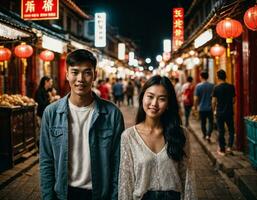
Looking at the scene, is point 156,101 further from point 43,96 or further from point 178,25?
point 178,25

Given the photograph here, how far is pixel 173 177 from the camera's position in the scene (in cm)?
335

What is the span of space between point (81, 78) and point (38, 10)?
10278 millimetres

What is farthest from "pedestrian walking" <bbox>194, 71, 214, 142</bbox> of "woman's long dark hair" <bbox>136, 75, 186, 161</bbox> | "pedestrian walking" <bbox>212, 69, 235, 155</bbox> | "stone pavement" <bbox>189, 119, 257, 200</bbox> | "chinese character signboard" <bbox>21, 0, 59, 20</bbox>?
"woman's long dark hair" <bbox>136, 75, 186, 161</bbox>

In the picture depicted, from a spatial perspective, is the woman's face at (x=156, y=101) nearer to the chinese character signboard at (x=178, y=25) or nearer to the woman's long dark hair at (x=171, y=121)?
the woman's long dark hair at (x=171, y=121)

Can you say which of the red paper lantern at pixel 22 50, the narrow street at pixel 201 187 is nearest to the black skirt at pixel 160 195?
the narrow street at pixel 201 187

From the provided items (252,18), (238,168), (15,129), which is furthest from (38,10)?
(238,168)

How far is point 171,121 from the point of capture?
11.9ft

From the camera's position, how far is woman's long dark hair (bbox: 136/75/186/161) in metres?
3.39

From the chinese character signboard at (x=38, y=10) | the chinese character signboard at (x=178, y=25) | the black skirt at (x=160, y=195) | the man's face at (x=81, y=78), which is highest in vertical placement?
the chinese character signboard at (x=178, y=25)

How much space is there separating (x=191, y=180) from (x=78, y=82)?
142 centimetres

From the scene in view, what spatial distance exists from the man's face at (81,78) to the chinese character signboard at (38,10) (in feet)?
32.4

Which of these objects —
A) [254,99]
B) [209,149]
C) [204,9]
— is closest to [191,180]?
[254,99]

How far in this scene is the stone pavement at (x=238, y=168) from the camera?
7.54m

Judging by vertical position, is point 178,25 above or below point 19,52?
above
